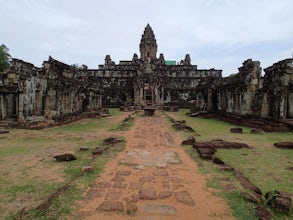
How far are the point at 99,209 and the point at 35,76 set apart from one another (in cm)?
1305

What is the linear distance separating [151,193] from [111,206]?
0.91 m

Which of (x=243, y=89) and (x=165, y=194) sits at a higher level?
(x=243, y=89)

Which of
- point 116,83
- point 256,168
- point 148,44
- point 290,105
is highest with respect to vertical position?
point 148,44

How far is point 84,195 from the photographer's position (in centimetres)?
460

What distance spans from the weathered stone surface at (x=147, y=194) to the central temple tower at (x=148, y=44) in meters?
48.0

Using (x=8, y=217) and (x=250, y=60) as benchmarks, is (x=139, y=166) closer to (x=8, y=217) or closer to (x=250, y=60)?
(x=8, y=217)

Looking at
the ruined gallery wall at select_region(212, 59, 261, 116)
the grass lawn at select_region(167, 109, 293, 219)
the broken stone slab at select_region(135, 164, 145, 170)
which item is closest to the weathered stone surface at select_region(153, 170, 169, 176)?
the broken stone slab at select_region(135, 164, 145, 170)

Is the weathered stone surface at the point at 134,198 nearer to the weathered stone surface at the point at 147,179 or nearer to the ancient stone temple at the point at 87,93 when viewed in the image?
the weathered stone surface at the point at 147,179

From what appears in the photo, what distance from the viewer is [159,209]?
4.05m

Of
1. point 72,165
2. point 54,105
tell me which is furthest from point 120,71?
point 72,165

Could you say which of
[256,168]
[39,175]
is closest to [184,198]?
[256,168]

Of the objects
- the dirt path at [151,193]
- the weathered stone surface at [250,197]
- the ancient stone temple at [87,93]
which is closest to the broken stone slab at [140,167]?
the dirt path at [151,193]

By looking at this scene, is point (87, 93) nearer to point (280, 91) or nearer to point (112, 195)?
point (280, 91)

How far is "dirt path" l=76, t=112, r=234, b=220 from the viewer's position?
3.91 m
